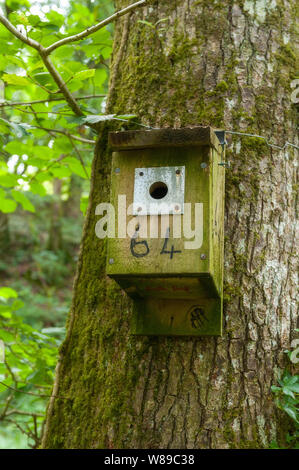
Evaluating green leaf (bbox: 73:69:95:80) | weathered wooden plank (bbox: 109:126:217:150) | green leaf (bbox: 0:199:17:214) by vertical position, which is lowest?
weathered wooden plank (bbox: 109:126:217:150)

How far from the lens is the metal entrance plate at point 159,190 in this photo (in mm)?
1674

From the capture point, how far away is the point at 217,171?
1816mm

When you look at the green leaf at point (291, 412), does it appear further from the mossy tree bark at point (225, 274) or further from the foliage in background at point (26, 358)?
the foliage in background at point (26, 358)

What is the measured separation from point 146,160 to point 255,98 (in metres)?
0.62

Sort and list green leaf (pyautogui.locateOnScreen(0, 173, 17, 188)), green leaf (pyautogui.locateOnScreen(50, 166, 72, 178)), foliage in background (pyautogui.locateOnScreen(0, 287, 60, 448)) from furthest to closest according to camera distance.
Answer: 1. green leaf (pyautogui.locateOnScreen(50, 166, 72, 178))
2. green leaf (pyautogui.locateOnScreen(0, 173, 17, 188))
3. foliage in background (pyautogui.locateOnScreen(0, 287, 60, 448))

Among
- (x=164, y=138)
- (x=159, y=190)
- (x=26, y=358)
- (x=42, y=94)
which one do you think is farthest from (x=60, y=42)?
(x=26, y=358)

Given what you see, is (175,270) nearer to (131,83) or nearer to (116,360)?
(116,360)

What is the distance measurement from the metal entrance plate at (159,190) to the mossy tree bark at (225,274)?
336 mm

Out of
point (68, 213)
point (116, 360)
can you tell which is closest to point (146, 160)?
point (116, 360)

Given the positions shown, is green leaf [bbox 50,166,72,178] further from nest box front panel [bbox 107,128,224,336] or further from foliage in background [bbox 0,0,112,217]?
nest box front panel [bbox 107,128,224,336]

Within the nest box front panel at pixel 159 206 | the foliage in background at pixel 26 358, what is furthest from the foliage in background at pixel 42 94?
the foliage in background at pixel 26 358

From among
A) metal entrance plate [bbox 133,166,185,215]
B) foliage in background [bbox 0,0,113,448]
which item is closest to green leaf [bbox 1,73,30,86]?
foliage in background [bbox 0,0,113,448]
